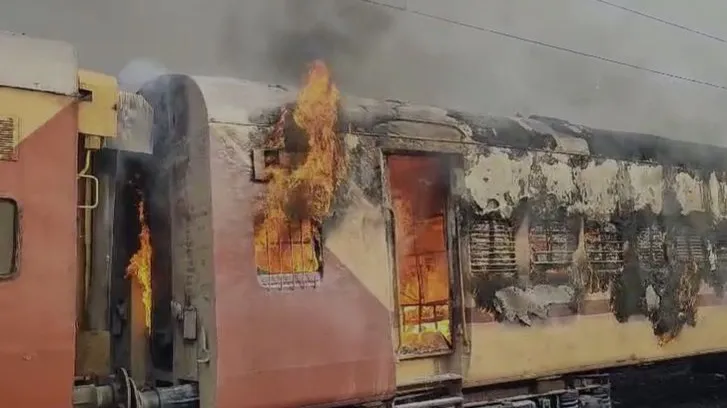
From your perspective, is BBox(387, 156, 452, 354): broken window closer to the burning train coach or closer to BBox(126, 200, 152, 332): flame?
the burning train coach

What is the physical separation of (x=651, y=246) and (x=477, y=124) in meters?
2.61

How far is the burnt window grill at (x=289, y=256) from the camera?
16.1ft

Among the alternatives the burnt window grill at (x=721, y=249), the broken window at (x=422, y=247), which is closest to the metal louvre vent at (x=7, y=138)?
the broken window at (x=422, y=247)

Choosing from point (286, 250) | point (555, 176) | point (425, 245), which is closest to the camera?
point (286, 250)

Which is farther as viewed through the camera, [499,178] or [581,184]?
[581,184]

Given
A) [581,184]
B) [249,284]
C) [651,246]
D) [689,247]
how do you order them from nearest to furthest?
[249,284] → [581,184] → [651,246] → [689,247]

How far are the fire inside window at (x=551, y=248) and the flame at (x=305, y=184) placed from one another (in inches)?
85.3

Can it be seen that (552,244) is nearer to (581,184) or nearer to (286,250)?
(581,184)

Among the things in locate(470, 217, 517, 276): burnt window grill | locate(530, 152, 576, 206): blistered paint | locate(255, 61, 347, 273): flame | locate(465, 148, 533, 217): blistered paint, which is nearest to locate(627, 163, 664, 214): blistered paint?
locate(530, 152, 576, 206): blistered paint

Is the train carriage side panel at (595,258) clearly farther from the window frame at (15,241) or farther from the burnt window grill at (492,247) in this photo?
the window frame at (15,241)

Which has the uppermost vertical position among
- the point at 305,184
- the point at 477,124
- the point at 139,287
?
the point at 477,124

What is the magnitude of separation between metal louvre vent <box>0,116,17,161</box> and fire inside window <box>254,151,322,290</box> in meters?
1.51

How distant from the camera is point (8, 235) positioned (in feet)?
12.6

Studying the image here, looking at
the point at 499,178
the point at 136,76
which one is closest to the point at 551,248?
the point at 499,178
